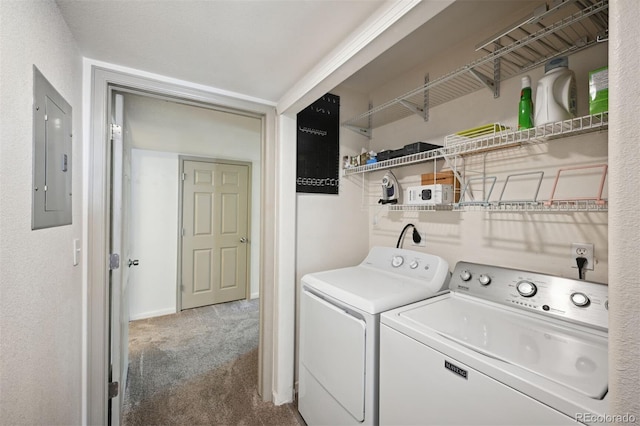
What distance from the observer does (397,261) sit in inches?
70.2

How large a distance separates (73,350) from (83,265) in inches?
16.0

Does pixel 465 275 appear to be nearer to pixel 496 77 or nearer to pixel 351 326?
pixel 351 326

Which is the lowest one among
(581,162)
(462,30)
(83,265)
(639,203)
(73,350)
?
(73,350)

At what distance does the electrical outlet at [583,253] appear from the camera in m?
1.15

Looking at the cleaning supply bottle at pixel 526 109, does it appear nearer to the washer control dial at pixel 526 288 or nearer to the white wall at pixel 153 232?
the washer control dial at pixel 526 288

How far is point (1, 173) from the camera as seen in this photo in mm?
725

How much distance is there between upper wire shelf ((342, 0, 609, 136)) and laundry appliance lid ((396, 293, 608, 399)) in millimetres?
1037

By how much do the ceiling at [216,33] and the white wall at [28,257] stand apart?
180 mm

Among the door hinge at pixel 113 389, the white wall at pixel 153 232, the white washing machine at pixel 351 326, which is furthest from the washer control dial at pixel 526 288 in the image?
the white wall at pixel 153 232

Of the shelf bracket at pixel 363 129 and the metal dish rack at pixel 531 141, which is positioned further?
the shelf bracket at pixel 363 129

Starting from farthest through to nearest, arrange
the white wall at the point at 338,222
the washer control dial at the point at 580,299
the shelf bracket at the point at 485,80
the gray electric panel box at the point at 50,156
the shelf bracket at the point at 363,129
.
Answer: the shelf bracket at the point at 363,129 < the white wall at the point at 338,222 < the shelf bracket at the point at 485,80 < the washer control dial at the point at 580,299 < the gray electric panel box at the point at 50,156

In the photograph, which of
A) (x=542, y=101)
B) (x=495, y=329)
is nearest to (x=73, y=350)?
(x=495, y=329)

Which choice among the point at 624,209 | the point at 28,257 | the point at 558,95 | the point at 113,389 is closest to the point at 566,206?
the point at 558,95

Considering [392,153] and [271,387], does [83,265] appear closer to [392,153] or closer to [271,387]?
[271,387]
